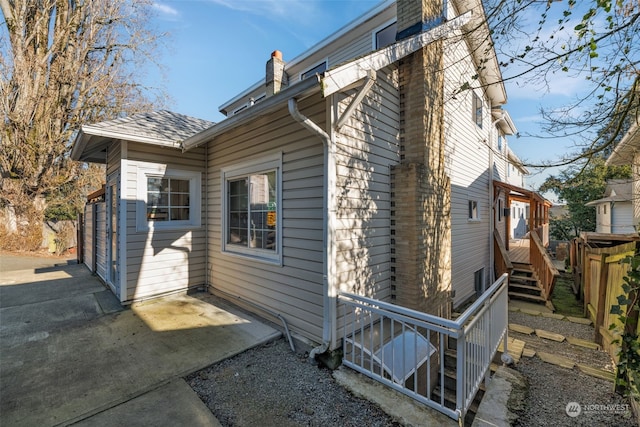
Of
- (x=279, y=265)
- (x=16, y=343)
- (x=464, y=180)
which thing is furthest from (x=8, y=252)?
(x=464, y=180)

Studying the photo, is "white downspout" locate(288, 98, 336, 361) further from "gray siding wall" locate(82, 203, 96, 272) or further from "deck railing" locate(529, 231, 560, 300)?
"gray siding wall" locate(82, 203, 96, 272)

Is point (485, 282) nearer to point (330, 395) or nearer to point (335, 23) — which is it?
point (330, 395)

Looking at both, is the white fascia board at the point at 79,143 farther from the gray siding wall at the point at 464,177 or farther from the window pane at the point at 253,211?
the gray siding wall at the point at 464,177

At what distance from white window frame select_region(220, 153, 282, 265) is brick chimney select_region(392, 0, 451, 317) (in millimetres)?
1980

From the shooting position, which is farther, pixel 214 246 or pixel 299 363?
pixel 214 246

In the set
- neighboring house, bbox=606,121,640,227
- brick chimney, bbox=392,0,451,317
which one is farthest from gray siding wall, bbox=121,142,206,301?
neighboring house, bbox=606,121,640,227

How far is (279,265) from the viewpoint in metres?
4.34

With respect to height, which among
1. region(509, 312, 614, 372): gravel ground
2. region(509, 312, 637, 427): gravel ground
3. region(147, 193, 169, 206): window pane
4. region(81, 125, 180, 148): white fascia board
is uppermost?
region(81, 125, 180, 148): white fascia board

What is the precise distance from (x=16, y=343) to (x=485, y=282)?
11.5 metres

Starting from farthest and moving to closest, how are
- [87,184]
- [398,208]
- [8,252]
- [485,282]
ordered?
[87,184] < [8,252] < [485,282] < [398,208]

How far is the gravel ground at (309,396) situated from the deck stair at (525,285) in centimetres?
461

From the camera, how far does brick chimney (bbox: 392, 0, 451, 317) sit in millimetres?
4500

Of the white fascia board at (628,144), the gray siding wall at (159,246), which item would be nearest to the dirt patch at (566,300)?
the white fascia board at (628,144)

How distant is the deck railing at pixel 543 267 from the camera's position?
749 cm
